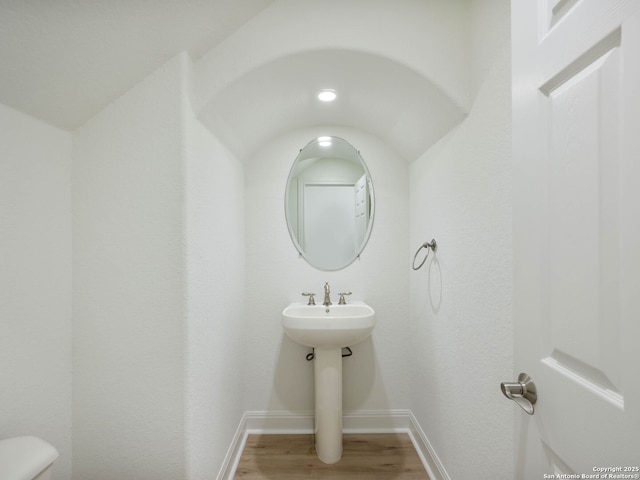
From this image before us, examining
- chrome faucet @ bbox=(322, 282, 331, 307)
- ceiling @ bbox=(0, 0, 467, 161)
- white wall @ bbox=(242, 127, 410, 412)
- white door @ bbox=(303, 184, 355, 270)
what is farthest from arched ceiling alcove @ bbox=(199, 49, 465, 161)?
chrome faucet @ bbox=(322, 282, 331, 307)

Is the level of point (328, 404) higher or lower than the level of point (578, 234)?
lower

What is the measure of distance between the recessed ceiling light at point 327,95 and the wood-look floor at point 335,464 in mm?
1993

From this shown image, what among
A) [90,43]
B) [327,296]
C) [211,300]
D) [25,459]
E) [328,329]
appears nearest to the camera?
[25,459]

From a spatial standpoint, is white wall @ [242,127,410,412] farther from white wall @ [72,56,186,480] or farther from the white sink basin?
white wall @ [72,56,186,480]

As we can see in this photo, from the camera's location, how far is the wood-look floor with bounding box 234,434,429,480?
1513mm

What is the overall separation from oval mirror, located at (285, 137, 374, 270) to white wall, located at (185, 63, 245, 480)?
0.41 m

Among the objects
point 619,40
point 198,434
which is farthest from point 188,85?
point 198,434

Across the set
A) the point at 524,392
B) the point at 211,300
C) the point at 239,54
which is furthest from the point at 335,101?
the point at 524,392

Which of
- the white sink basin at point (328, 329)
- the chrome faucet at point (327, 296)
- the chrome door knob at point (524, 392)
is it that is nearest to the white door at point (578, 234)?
the chrome door knob at point (524, 392)

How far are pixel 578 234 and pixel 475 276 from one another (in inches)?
26.5

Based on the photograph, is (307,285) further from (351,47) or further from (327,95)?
(351,47)

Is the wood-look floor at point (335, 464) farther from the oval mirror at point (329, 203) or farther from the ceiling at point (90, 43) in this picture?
the ceiling at point (90, 43)

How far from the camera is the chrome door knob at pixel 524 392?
0.61m

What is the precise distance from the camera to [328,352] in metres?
1.64
